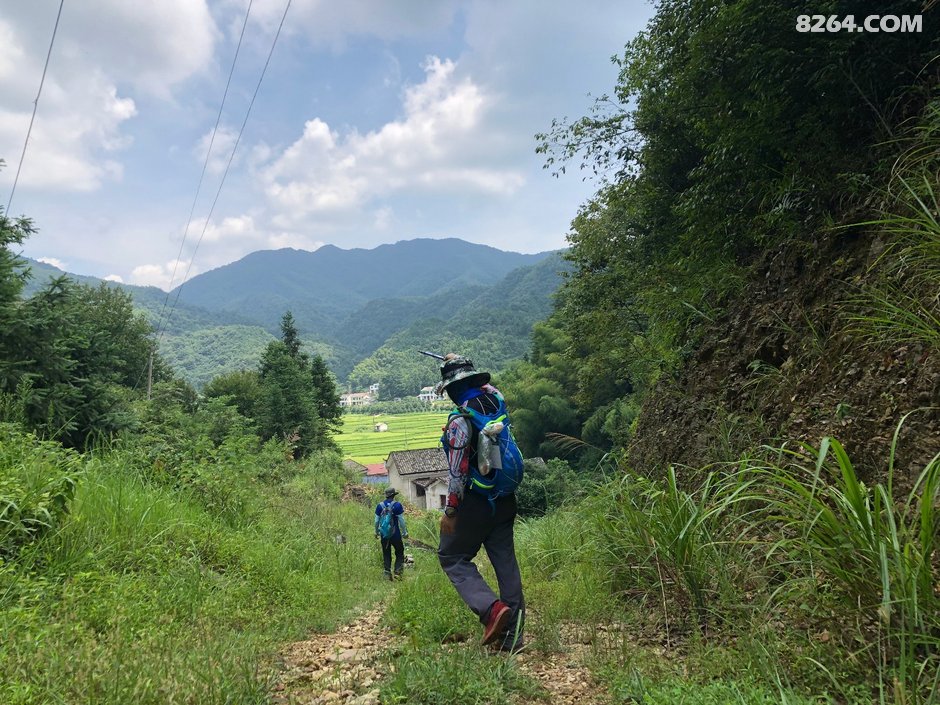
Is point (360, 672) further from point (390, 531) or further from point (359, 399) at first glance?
point (359, 399)

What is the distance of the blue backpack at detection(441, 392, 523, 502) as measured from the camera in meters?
3.59

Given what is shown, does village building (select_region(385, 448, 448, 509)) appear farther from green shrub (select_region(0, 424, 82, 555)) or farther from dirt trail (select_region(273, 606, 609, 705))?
dirt trail (select_region(273, 606, 609, 705))

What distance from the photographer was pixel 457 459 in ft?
12.0

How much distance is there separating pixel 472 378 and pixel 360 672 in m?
2.03

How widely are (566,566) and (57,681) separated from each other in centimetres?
380

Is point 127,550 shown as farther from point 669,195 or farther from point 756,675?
point 669,195

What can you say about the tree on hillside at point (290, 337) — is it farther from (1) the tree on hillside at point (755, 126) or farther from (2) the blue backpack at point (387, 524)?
(1) the tree on hillside at point (755, 126)

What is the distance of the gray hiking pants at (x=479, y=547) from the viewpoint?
11.8 ft

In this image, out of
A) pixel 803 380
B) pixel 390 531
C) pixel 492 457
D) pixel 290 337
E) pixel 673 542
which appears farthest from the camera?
pixel 290 337

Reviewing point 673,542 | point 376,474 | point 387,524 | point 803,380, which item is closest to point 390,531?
point 387,524

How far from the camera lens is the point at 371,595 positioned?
586cm

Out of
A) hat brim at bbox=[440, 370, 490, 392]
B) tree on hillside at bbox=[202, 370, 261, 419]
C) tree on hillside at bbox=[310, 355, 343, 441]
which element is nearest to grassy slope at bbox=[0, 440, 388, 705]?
hat brim at bbox=[440, 370, 490, 392]

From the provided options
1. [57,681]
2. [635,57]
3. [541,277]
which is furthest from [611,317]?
[541,277]

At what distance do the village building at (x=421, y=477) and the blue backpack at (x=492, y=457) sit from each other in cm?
4297
